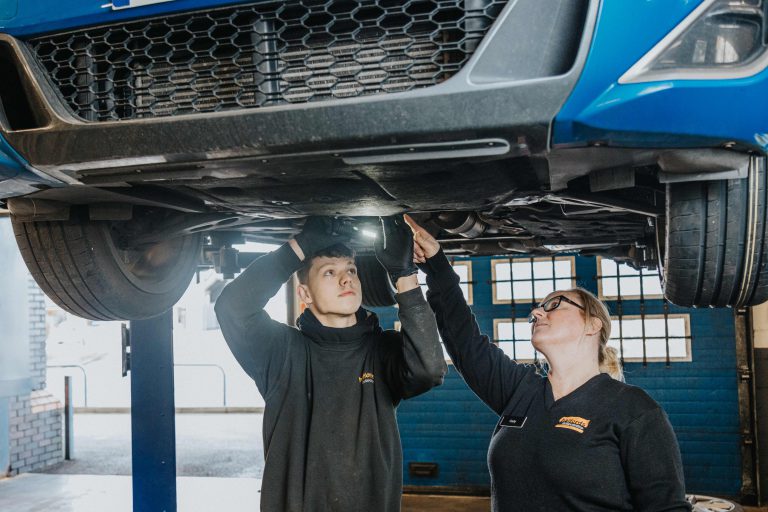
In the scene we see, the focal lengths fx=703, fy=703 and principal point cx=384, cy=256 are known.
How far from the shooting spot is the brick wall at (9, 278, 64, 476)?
6.21 m

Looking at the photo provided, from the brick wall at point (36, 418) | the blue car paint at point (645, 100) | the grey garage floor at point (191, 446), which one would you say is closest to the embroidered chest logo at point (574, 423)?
the blue car paint at point (645, 100)

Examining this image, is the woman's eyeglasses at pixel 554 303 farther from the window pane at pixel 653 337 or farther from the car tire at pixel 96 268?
the window pane at pixel 653 337

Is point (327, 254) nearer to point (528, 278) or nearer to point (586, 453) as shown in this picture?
point (586, 453)

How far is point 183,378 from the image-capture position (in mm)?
11688

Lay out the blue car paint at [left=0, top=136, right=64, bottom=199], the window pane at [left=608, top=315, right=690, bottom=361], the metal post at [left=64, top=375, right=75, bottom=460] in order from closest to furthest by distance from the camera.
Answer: the blue car paint at [left=0, top=136, right=64, bottom=199], the window pane at [left=608, top=315, right=690, bottom=361], the metal post at [left=64, top=375, right=75, bottom=460]

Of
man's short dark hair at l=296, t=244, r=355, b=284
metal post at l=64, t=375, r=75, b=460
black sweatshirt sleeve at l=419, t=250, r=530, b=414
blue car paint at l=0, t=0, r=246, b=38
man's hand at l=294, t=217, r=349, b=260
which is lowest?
metal post at l=64, t=375, r=75, b=460

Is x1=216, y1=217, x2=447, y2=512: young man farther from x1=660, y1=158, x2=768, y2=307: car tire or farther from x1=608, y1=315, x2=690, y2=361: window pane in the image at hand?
x1=608, y1=315, x2=690, y2=361: window pane

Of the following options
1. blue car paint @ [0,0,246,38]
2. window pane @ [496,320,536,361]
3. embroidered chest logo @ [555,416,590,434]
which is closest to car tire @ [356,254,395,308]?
embroidered chest logo @ [555,416,590,434]

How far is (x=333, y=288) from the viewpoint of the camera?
1825mm

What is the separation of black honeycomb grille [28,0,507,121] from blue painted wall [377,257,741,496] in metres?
4.85

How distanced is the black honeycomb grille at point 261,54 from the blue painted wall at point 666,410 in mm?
4852

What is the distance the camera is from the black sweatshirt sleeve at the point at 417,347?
1716 millimetres

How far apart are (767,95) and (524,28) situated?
13.7 inches

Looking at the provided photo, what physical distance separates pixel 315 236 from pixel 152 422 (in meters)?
2.01
